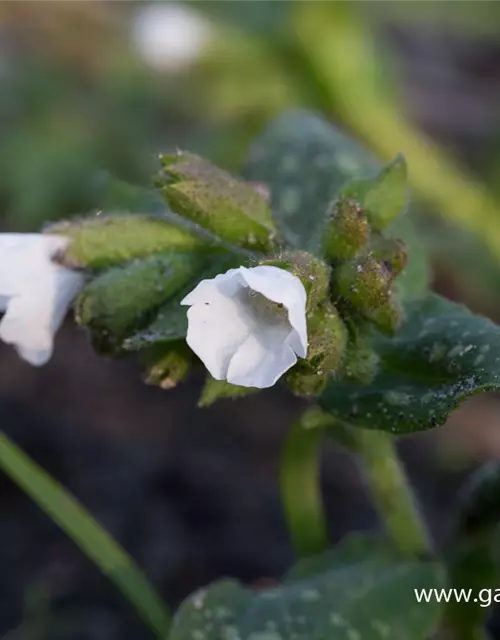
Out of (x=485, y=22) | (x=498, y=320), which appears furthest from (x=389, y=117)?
(x=485, y=22)

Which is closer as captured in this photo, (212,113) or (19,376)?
(19,376)

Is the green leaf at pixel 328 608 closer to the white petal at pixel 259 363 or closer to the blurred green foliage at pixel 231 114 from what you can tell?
the white petal at pixel 259 363

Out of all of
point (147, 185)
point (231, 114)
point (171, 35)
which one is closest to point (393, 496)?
point (147, 185)

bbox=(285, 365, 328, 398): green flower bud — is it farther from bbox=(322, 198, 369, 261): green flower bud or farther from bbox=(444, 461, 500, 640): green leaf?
bbox=(444, 461, 500, 640): green leaf

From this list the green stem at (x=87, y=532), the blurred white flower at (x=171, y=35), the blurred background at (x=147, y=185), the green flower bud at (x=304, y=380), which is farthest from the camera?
the blurred white flower at (x=171, y=35)

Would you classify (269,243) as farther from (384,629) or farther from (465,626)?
(465,626)

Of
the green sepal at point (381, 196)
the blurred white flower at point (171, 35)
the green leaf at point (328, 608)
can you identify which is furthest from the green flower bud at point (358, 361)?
the blurred white flower at point (171, 35)
